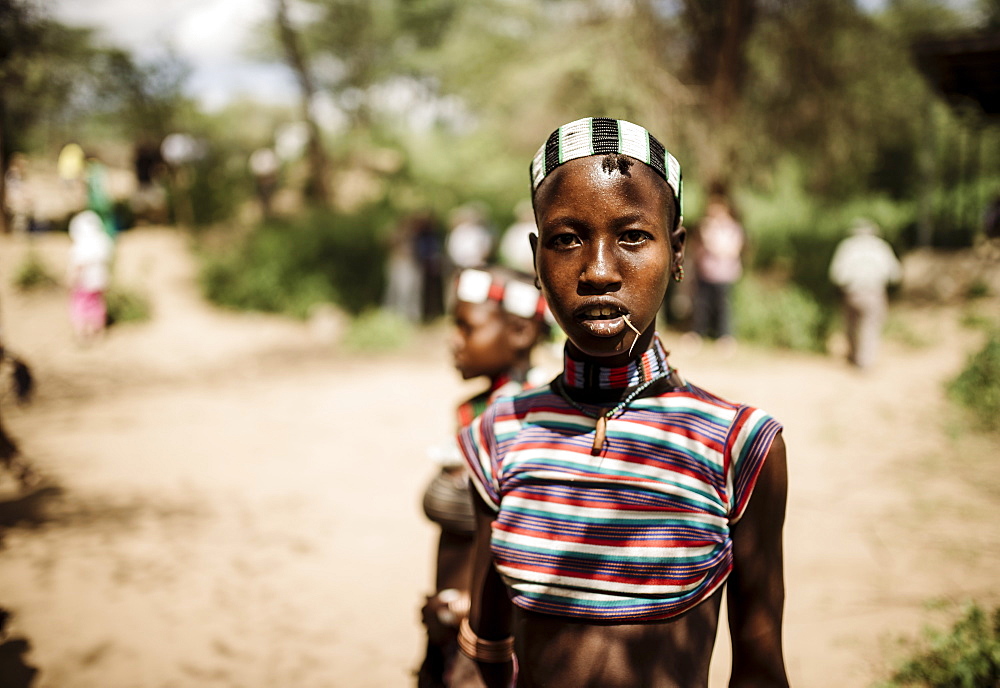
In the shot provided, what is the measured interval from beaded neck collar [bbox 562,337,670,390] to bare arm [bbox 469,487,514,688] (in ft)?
1.10

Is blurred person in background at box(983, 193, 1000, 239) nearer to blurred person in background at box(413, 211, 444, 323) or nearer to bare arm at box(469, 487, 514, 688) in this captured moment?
bare arm at box(469, 487, 514, 688)

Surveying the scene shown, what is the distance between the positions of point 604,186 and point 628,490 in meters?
0.56

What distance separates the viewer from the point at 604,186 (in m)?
1.39

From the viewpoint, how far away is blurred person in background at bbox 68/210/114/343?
35.8 ft

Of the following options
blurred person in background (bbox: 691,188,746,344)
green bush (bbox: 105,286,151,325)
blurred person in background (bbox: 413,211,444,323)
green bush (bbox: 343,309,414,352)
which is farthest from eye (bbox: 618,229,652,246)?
green bush (bbox: 105,286,151,325)

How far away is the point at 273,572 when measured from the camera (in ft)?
16.4

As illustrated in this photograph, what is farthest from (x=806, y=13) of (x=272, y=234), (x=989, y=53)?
(x=272, y=234)

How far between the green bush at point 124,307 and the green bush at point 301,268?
1.55 meters

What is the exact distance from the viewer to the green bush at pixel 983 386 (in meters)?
7.42

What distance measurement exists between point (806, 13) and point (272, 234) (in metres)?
9.66

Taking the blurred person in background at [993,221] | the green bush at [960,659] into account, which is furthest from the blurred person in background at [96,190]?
the green bush at [960,659]

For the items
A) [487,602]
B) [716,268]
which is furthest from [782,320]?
[487,602]

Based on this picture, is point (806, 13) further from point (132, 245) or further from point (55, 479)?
point (132, 245)

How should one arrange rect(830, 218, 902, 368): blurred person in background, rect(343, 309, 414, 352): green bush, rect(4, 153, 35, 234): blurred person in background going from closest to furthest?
rect(830, 218, 902, 368): blurred person in background < rect(343, 309, 414, 352): green bush < rect(4, 153, 35, 234): blurred person in background
